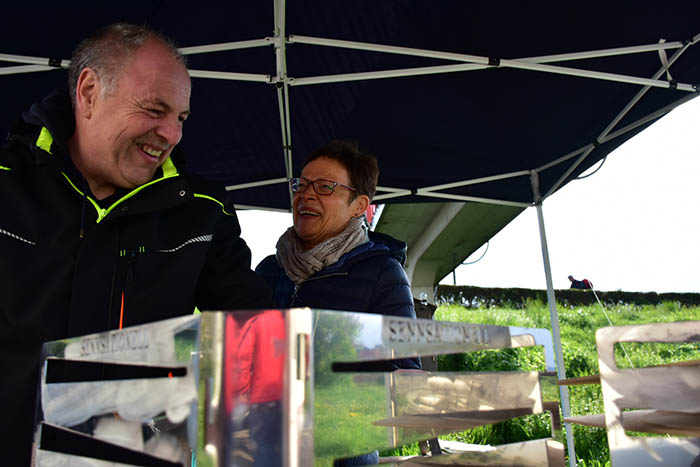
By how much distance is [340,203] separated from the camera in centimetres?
219

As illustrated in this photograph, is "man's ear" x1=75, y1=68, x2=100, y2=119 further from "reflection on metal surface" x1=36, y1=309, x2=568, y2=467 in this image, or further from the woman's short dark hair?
the woman's short dark hair

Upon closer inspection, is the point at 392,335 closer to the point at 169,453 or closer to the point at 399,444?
the point at 399,444

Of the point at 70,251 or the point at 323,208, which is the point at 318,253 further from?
the point at 70,251

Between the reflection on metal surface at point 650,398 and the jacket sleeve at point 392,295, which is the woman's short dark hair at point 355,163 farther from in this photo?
the reflection on metal surface at point 650,398

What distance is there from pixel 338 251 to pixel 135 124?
0.85m

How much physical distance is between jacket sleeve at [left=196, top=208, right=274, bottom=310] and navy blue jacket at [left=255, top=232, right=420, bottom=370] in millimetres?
407

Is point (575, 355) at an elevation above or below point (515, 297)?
below

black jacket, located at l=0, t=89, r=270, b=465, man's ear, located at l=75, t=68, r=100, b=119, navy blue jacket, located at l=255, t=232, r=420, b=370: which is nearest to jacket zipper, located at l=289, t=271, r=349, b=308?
navy blue jacket, located at l=255, t=232, r=420, b=370

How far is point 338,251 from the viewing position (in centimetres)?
202

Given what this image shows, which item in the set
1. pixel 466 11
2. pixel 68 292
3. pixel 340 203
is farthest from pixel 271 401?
pixel 466 11

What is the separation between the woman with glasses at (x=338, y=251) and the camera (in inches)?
74.7

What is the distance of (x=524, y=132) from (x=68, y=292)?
3.08 metres

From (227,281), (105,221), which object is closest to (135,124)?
(105,221)

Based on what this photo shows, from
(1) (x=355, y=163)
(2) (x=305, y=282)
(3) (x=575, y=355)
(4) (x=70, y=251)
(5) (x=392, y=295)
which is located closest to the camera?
(4) (x=70, y=251)
